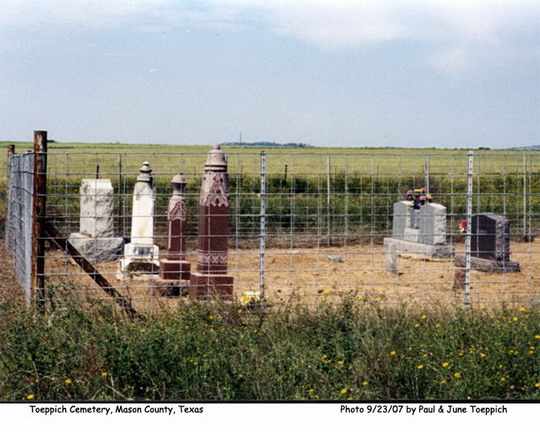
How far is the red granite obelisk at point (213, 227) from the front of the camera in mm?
10062

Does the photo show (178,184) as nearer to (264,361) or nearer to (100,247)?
(100,247)

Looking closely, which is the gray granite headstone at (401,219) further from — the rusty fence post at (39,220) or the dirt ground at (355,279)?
the rusty fence post at (39,220)

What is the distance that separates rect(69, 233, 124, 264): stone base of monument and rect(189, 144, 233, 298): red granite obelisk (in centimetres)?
537

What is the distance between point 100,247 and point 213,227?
19.4 ft

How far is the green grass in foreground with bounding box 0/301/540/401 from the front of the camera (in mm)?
5773

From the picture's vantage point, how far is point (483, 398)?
538cm

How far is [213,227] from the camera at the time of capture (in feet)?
33.4

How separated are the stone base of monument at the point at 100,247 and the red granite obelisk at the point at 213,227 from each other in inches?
211

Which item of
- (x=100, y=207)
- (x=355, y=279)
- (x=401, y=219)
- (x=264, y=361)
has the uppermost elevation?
(x=100, y=207)

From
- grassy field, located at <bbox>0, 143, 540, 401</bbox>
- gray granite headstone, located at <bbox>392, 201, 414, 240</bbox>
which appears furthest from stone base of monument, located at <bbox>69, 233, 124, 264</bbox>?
grassy field, located at <bbox>0, 143, 540, 401</bbox>

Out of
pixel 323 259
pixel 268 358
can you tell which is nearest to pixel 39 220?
pixel 268 358

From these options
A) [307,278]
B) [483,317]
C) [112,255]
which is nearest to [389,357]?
[483,317]

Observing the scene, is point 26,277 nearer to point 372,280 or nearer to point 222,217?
point 222,217

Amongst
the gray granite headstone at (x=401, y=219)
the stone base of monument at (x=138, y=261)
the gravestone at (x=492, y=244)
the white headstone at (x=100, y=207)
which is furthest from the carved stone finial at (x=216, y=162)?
the gray granite headstone at (x=401, y=219)
